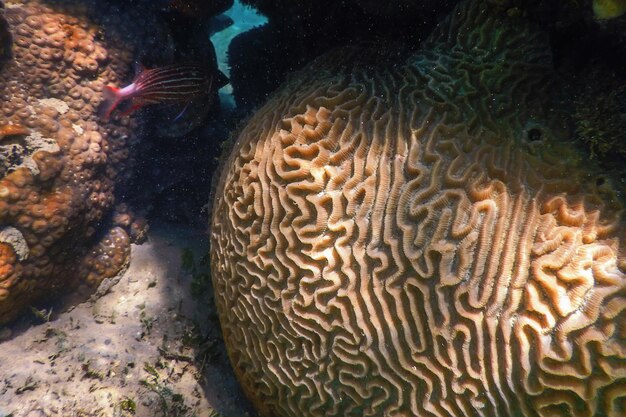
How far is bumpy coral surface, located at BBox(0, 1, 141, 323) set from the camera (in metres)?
3.66

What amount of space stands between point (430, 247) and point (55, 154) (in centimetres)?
365

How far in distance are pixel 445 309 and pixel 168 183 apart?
412cm

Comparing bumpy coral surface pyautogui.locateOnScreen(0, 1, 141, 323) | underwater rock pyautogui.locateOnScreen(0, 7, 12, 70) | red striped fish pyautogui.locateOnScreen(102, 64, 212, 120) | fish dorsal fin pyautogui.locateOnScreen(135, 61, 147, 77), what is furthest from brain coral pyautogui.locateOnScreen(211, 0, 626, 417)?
underwater rock pyautogui.locateOnScreen(0, 7, 12, 70)

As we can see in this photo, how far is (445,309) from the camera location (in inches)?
98.9

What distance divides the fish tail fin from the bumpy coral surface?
0.26ft

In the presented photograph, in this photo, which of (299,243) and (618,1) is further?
(299,243)

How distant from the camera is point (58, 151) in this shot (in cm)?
394

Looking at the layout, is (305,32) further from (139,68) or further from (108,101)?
(108,101)

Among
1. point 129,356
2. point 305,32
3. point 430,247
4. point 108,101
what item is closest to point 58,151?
point 108,101

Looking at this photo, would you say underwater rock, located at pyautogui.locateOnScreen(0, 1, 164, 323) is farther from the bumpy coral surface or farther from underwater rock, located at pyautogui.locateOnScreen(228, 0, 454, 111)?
underwater rock, located at pyautogui.locateOnScreen(228, 0, 454, 111)

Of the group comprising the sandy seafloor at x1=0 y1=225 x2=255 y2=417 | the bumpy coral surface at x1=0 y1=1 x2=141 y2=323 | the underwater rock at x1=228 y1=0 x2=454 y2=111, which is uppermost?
the underwater rock at x1=228 y1=0 x2=454 y2=111

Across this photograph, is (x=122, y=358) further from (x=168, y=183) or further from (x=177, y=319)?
(x=168, y=183)

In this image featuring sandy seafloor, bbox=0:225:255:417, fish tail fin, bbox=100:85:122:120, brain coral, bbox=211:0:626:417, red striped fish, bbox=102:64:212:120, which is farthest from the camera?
fish tail fin, bbox=100:85:122:120

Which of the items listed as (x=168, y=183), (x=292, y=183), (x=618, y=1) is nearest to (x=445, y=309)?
(x=292, y=183)
